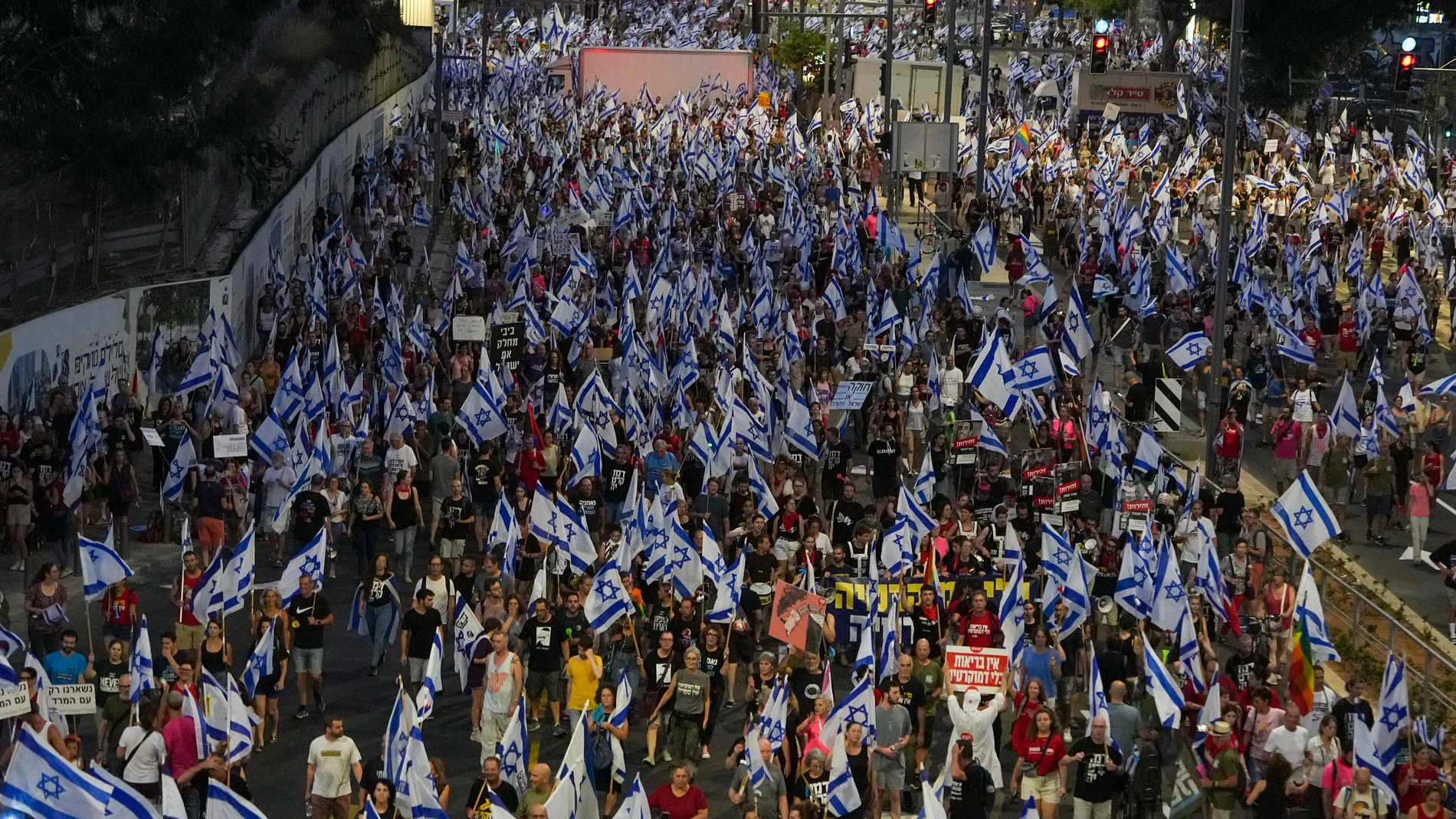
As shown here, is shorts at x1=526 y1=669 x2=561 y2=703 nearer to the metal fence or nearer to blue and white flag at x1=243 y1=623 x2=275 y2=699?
blue and white flag at x1=243 y1=623 x2=275 y2=699

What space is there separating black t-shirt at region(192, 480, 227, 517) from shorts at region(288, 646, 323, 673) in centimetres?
380

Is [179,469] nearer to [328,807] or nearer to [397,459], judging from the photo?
[397,459]

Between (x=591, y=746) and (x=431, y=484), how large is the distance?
8.31 m

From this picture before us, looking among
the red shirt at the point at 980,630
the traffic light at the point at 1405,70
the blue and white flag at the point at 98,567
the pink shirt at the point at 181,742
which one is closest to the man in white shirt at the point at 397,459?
the blue and white flag at the point at 98,567

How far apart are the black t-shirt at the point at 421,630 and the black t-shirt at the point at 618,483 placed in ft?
18.1

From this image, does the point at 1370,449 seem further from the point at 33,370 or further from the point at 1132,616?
the point at 33,370

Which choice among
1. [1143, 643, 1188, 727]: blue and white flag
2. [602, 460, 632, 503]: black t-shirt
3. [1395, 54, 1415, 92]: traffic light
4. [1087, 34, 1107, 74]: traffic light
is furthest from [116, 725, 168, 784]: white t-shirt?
[1087, 34, 1107, 74]: traffic light

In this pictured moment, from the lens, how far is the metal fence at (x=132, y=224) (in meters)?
26.7

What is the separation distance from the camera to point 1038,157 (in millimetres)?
51031

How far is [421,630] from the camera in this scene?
18.7 meters

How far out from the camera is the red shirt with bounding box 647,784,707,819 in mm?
15422

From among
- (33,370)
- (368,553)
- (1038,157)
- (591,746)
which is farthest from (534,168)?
(591,746)

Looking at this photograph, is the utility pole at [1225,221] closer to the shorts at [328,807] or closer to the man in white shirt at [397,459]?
the man in white shirt at [397,459]

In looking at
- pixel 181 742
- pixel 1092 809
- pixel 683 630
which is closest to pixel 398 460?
pixel 683 630
